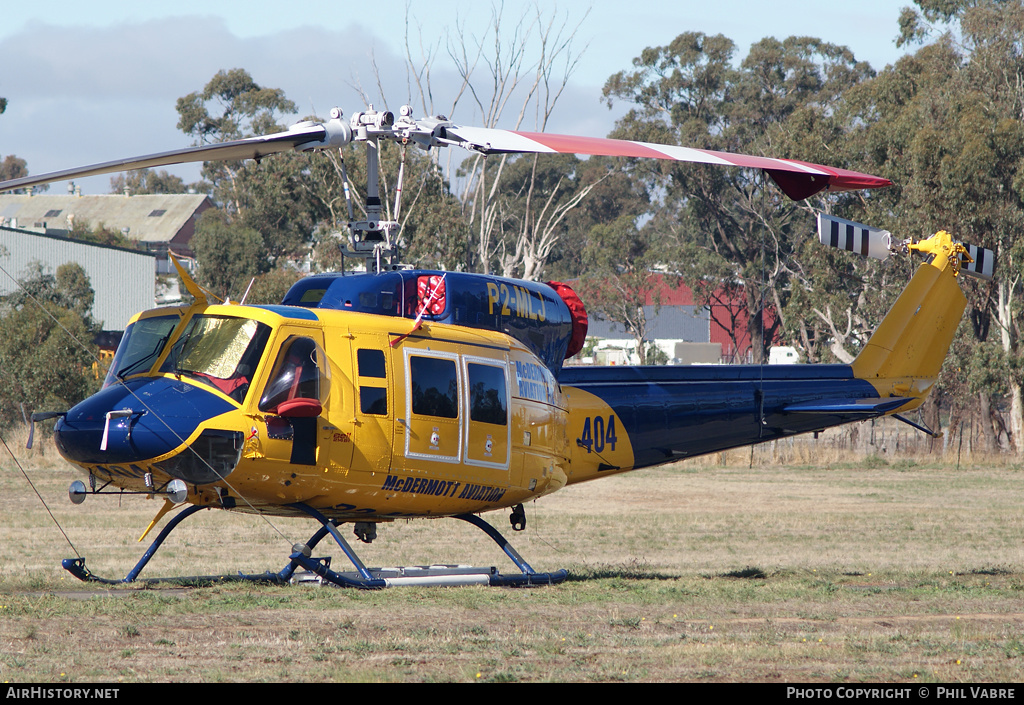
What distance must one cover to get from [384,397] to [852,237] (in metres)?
5.70

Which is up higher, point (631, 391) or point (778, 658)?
point (631, 391)

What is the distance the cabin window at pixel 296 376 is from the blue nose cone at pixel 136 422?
0.37 m

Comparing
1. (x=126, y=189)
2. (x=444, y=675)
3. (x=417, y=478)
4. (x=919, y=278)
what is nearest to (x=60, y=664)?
(x=444, y=675)

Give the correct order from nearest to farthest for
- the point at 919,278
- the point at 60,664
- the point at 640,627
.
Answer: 1. the point at 60,664
2. the point at 640,627
3. the point at 919,278

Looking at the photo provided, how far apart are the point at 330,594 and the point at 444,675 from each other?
10.4 feet

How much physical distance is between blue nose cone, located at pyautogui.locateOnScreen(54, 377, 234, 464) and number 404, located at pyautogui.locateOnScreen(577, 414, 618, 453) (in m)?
4.57

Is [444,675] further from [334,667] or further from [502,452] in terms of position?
[502,452]

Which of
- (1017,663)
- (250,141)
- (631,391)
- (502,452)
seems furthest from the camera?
(631,391)

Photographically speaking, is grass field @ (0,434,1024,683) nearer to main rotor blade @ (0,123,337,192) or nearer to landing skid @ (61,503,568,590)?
landing skid @ (61,503,568,590)

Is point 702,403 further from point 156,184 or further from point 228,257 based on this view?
point 156,184

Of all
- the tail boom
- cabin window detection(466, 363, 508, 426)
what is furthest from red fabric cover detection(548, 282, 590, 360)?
cabin window detection(466, 363, 508, 426)

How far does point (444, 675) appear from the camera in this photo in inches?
280

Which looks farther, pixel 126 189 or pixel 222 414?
pixel 126 189

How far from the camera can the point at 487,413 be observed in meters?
11.2
